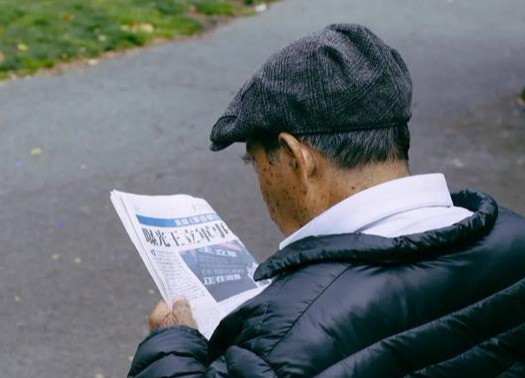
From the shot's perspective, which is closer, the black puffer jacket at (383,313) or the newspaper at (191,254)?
the black puffer jacket at (383,313)

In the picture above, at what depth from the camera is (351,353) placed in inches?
69.1

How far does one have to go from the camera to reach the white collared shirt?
1883 millimetres

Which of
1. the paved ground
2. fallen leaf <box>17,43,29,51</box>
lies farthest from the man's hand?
fallen leaf <box>17,43,29,51</box>

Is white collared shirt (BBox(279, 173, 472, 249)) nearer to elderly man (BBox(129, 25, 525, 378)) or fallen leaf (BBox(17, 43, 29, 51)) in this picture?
elderly man (BBox(129, 25, 525, 378))

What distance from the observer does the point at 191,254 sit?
250cm

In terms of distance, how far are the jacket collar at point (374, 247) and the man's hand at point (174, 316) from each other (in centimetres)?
37

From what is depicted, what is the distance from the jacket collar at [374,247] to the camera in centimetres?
180

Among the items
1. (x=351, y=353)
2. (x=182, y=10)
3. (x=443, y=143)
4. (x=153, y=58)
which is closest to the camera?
(x=351, y=353)

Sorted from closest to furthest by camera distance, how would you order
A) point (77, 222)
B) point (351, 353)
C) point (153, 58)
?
point (351, 353)
point (77, 222)
point (153, 58)

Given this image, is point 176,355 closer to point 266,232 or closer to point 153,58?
point 266,232

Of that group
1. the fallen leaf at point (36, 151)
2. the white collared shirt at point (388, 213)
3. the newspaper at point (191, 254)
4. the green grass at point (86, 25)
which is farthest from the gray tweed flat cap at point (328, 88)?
the green grass at point (86, 25)

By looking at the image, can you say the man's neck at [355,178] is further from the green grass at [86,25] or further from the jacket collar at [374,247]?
the green grass at [86,25]

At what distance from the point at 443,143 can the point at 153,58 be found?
2342 mm

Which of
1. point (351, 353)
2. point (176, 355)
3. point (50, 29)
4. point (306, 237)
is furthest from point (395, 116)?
point (50, 29)
